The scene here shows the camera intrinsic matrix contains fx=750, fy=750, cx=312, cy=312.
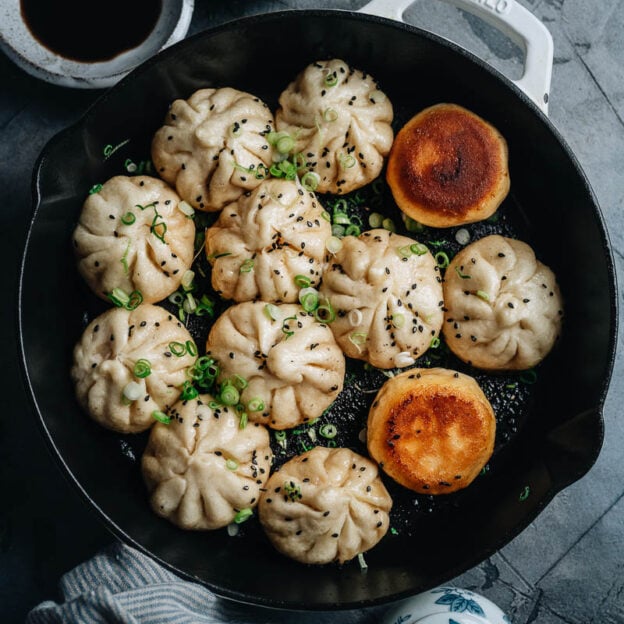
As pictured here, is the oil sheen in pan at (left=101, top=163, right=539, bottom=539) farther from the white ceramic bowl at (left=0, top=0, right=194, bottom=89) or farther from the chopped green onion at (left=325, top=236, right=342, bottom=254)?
the white ceramic bowl at (left=0, top=0, right=194, bottom=89)

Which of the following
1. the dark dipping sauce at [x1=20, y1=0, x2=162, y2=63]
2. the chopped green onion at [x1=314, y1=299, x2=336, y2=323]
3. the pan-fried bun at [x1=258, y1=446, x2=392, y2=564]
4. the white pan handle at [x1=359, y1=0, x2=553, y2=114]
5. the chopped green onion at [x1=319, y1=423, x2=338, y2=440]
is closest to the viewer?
the white pan handle at [x1=359, y1=0, x2=553, y2=114]

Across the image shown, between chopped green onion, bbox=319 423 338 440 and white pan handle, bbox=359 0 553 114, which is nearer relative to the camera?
white pan handle, bbox=359 0 553 114

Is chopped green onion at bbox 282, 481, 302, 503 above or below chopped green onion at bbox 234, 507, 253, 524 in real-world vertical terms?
above

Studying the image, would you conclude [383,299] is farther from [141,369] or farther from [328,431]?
[141,369]

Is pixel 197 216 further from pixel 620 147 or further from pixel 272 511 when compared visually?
pixel 620 147

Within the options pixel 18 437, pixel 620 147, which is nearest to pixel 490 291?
pixel 620 147

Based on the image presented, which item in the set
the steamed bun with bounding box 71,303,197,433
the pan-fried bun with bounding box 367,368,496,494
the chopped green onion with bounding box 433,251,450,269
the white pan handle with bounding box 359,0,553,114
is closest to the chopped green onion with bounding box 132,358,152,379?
the steamed bun with bounding box 71,303,197,433

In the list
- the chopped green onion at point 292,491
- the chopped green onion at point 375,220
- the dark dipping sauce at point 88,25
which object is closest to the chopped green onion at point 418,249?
the chopped green onion at point 375,220
